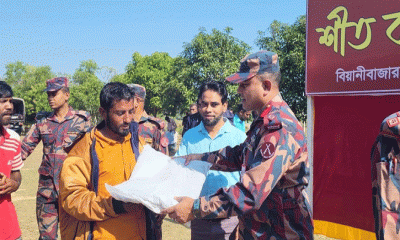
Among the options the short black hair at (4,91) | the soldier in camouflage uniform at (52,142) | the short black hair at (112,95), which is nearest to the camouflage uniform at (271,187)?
the short black hair at (112,95)

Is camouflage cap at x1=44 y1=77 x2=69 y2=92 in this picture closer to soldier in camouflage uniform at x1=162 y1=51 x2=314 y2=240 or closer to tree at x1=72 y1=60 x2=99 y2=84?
soldier in camouflage uniform at x1=162 y1=51 x2=314 y2=240

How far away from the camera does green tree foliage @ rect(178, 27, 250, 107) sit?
82.0ft

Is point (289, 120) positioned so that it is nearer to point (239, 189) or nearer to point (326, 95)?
point (239, 189)

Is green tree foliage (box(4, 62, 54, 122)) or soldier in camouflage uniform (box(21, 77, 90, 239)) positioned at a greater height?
green tree foliage (box(4, 62, 54, 122))

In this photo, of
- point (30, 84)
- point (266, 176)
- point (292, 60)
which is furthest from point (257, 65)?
point (30, 84)

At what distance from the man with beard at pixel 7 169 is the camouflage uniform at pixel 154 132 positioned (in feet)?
3.48

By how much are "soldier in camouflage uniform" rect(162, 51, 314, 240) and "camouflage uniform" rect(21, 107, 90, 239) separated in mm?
2778

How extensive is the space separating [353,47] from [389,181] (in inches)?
143

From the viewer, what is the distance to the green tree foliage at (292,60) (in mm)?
15406

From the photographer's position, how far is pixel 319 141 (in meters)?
5.52

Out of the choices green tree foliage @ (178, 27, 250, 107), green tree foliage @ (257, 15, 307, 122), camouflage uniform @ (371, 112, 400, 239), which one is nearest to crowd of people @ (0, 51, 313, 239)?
camouflage uniform @ (371, 112, 400, 239)

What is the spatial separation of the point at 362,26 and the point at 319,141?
5.50 ft

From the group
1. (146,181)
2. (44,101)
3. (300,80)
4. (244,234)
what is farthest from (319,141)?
(44,101)

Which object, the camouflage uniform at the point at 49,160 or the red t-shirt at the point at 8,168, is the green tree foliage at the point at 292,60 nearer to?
the camouflage uniform at the point at 49,160
